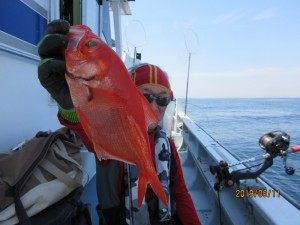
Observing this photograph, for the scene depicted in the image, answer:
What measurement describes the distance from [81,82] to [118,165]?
32.8 inches

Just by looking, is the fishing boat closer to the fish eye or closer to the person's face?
the person's face

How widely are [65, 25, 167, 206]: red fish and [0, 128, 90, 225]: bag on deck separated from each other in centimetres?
66

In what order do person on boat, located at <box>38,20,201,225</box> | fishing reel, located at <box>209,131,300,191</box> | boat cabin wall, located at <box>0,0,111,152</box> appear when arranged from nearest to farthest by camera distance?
person on boat, located at <box>38,20,201,225</box> → boat cabin wall, located at <box>0,0,111,152</box> → fishing reel, located at <box>209,131,300,191</box>

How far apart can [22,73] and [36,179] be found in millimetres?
972

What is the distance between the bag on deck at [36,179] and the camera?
133 cm

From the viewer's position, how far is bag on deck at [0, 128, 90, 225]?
1.33 m

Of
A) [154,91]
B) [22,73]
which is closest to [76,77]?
[154,91]

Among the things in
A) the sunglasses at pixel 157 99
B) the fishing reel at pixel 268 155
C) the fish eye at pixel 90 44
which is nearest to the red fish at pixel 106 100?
the fish eye at pixel 90 44

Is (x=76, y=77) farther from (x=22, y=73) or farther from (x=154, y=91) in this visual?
(x=22, y=73)

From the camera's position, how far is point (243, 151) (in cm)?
898

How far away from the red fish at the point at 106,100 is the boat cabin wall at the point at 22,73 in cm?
110
